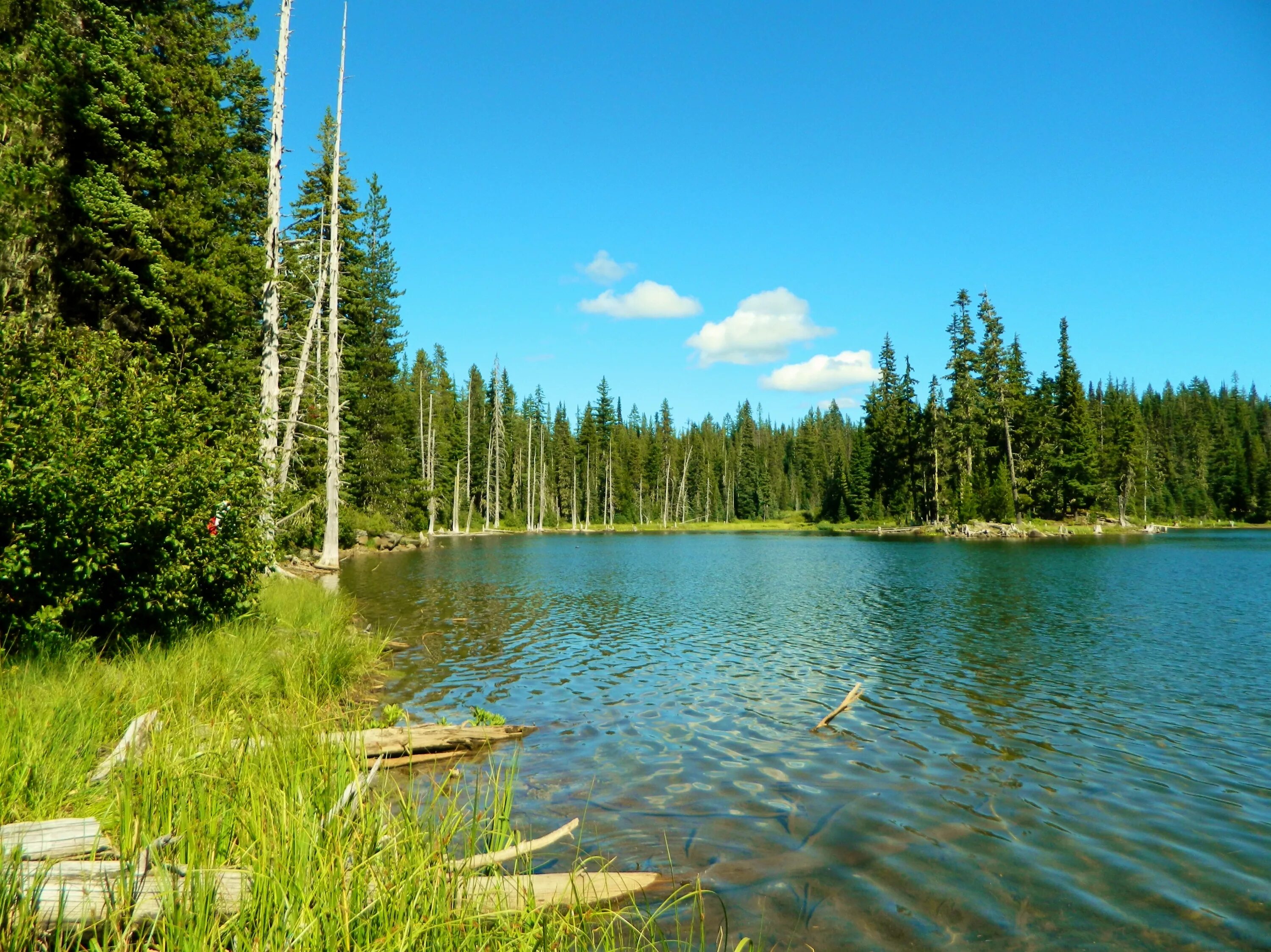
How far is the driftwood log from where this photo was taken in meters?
7.51

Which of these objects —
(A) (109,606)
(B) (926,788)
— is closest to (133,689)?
(A) (109,606)

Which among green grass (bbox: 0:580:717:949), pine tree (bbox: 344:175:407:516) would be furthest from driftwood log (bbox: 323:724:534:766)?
pine tree (bbox: 344:175:407:516)

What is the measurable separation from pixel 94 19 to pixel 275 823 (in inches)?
849

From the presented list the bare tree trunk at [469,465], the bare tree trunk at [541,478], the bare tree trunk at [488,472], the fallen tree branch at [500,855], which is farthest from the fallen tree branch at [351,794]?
the bare tree trunk at [541,478]

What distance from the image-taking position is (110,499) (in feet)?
26.1

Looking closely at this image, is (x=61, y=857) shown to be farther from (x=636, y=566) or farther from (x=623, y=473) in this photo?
(x=623, y=473)

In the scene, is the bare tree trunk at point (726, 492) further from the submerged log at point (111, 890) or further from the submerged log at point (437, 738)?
the submerged log at point (111, 890)

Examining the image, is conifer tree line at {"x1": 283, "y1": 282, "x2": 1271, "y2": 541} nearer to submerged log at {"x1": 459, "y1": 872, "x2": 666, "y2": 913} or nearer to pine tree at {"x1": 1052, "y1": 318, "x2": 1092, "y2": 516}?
pine tree at {"x1": 1052, "y1": 318, "x2": 1092, "y2": 516}

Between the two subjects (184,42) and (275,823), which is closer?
(275,823)

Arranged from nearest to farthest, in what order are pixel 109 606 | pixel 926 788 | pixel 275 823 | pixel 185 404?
pixel 275 823 < pixel 926 788 < pixel 109 606 < pixel 185 404

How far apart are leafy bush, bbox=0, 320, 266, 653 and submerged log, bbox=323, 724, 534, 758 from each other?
3495 millimetres

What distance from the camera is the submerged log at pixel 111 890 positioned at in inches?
127

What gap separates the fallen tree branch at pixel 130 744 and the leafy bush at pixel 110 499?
2.59 meters

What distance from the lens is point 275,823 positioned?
392 cm
